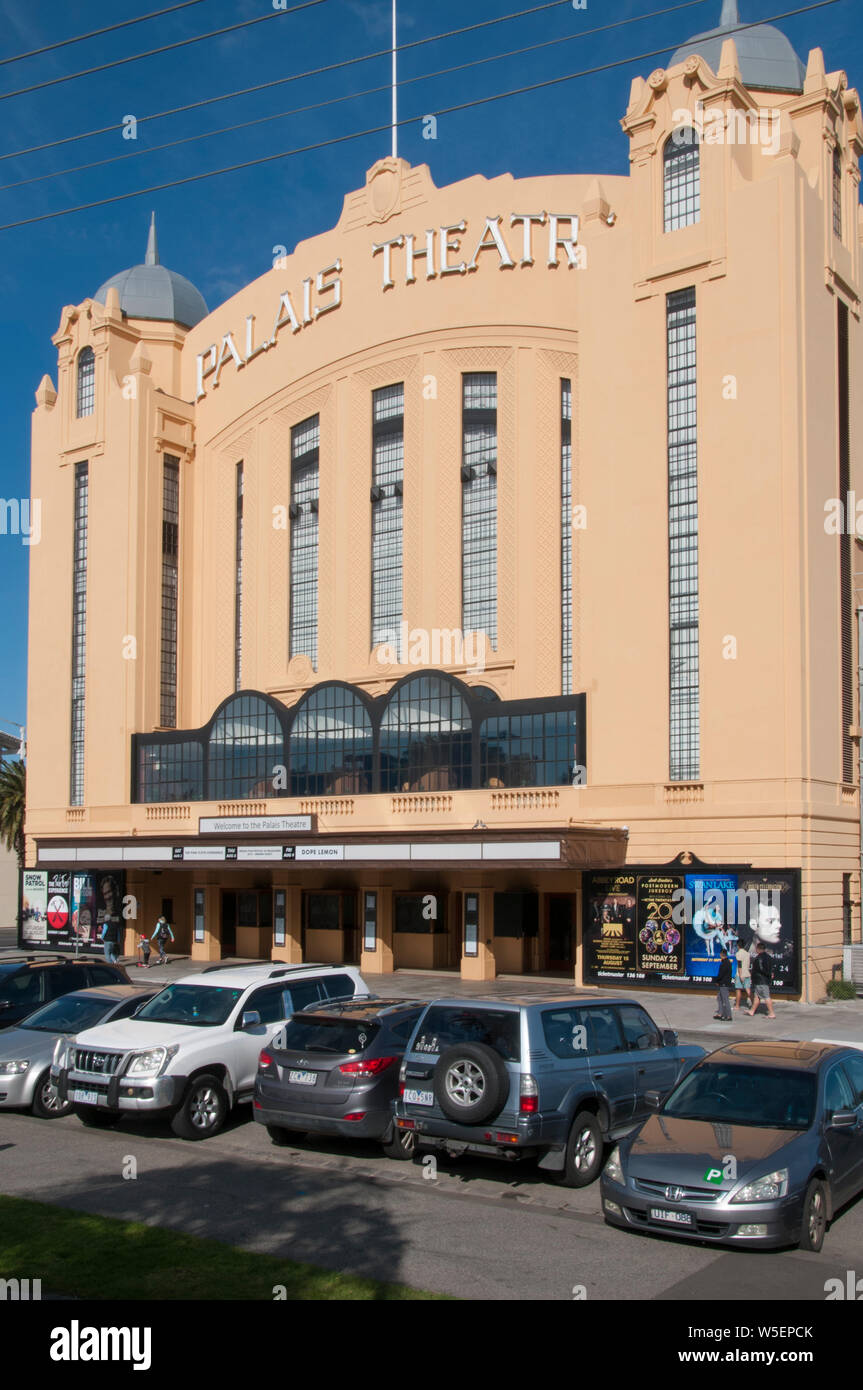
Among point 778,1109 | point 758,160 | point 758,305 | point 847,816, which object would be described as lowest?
point 778,1109

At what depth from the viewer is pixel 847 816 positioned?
102ft

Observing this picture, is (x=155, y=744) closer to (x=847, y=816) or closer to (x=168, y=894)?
(x=168, y=894)

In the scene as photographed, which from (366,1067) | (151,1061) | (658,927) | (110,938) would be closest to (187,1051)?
(151,1061)

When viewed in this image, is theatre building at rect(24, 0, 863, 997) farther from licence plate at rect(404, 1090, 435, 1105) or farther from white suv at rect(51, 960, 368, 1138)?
licence plate at rect(404, 1090, 435, 1105)

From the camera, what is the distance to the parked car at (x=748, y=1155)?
8984 mm

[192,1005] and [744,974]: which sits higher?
[192,1005]

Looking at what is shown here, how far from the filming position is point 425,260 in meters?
39.6

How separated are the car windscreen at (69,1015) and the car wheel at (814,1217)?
32.4 ft

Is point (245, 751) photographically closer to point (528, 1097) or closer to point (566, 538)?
point (566, 538)

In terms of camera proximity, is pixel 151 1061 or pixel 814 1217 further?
pixel 151 1061

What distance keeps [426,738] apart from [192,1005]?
20.9m

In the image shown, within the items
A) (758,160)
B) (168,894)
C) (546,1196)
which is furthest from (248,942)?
(546,1196)
